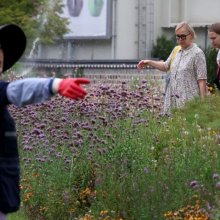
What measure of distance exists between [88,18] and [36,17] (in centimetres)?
744

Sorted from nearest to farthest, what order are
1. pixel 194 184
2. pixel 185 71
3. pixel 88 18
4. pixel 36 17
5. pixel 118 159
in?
pixel 194 184 < pixel 118 159 < pixel 185 71 < pixel 36 17 < pixel 88 18

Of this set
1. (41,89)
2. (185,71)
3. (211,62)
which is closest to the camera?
(41,89)

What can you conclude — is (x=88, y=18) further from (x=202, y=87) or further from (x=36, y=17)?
(x=202, y=87)

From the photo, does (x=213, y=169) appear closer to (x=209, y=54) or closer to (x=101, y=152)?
(x=101, y=152)

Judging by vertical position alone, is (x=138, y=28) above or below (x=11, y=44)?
above

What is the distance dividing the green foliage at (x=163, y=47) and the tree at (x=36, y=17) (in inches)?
143

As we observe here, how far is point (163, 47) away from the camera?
1158 inches

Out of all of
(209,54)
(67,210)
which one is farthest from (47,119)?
(209,54)

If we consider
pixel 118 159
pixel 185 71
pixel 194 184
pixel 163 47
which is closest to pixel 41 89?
pixel 194 184

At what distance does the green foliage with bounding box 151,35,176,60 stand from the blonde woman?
18.9m

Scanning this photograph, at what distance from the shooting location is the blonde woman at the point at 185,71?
32.9 ft

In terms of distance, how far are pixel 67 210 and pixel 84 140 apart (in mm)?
809

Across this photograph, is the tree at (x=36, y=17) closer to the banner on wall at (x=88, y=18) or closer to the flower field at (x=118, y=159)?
the banner on wall at (x=88, y=18)

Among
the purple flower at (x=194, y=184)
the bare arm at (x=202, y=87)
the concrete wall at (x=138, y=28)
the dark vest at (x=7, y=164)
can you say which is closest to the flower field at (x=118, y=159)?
the purple flower at (x=194, y=184)
